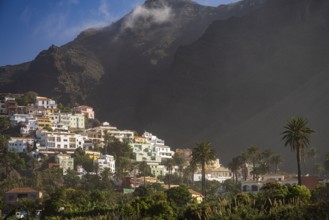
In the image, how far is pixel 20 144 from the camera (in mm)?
126250

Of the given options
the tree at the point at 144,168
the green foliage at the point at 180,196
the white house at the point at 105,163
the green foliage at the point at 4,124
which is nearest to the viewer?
the green foliage at the point at 180,196

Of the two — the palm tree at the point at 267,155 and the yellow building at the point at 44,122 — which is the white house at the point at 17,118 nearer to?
the yellow building at the point at 44,122

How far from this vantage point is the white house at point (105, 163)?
397ft

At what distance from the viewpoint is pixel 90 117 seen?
17988 cm

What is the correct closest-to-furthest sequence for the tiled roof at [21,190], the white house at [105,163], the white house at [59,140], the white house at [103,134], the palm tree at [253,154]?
the tiled roof at [21,190], the palm tree at [253,154], the white house at [105,163], the white house at [59,140], the white house at [103,134]

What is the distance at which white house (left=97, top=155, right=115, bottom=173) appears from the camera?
12094 centimetres

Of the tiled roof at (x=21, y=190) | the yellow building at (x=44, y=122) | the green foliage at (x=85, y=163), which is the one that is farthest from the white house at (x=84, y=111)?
the tiled roof at (x=21, y=190)

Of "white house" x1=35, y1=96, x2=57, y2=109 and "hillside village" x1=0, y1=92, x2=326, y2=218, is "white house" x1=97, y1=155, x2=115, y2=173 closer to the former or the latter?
"hillside village" x1=0, y1=92, x2=326, y2=218

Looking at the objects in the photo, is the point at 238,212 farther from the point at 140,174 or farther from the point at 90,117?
the point at 90,117

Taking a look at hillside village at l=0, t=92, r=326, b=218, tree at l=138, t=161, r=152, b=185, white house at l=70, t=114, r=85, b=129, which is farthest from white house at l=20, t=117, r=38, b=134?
tree at l=138, t=161, r=152, b=185

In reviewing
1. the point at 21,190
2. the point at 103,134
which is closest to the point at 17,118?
the point at 103,134

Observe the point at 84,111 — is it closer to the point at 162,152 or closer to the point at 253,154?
the point at 162,152

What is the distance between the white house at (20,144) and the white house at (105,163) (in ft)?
63.8

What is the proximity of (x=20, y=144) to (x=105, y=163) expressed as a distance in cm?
2309
